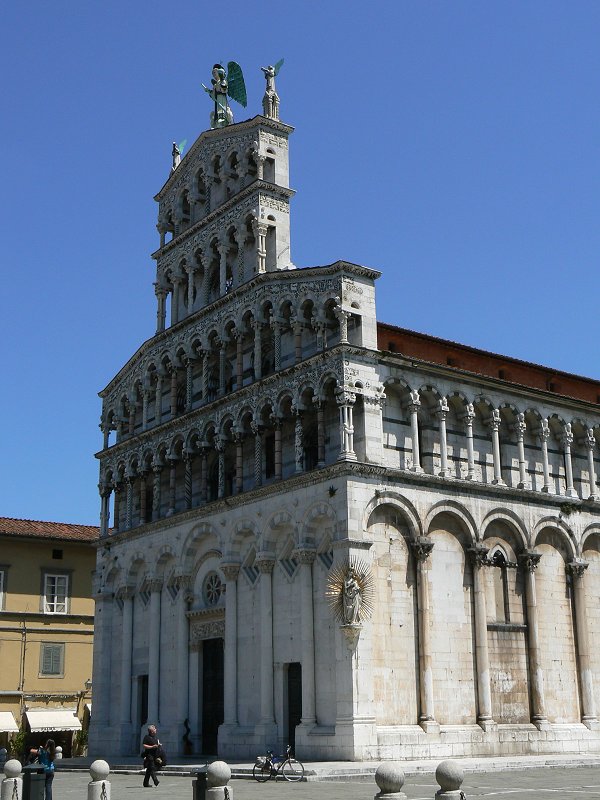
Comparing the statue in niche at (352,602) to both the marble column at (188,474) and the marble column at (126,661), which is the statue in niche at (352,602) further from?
the marble column at (126,661)

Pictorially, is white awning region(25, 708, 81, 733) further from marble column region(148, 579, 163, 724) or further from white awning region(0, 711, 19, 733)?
marble column region(148, 579, 163, 724)

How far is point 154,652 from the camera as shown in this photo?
3875cm

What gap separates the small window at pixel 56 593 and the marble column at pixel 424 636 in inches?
932

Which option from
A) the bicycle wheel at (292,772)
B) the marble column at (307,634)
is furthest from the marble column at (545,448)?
the bicycle wheel at (292,772)

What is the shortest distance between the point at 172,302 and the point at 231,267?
13.8ft

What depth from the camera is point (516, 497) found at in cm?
3506

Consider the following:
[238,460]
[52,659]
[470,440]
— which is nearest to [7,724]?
[52,659]

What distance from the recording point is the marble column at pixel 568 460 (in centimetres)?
3714

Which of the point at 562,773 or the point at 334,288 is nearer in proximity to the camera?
the point at 562,773

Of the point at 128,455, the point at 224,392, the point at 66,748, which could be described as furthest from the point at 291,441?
the point at 66,748

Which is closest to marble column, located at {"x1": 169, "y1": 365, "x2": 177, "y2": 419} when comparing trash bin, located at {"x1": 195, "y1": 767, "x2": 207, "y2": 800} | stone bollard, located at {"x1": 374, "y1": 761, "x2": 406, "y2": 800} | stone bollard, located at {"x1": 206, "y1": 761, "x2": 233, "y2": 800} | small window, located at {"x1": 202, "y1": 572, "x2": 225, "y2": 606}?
small window, located at {"x1": 202, "y1": 572, "x2": 225, "y2": 606}

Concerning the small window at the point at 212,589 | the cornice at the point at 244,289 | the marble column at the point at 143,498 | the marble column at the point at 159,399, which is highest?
the cornice at the point at 244,289

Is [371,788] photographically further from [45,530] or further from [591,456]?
[45,530]

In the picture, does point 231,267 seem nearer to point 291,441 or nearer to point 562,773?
point 291,441
